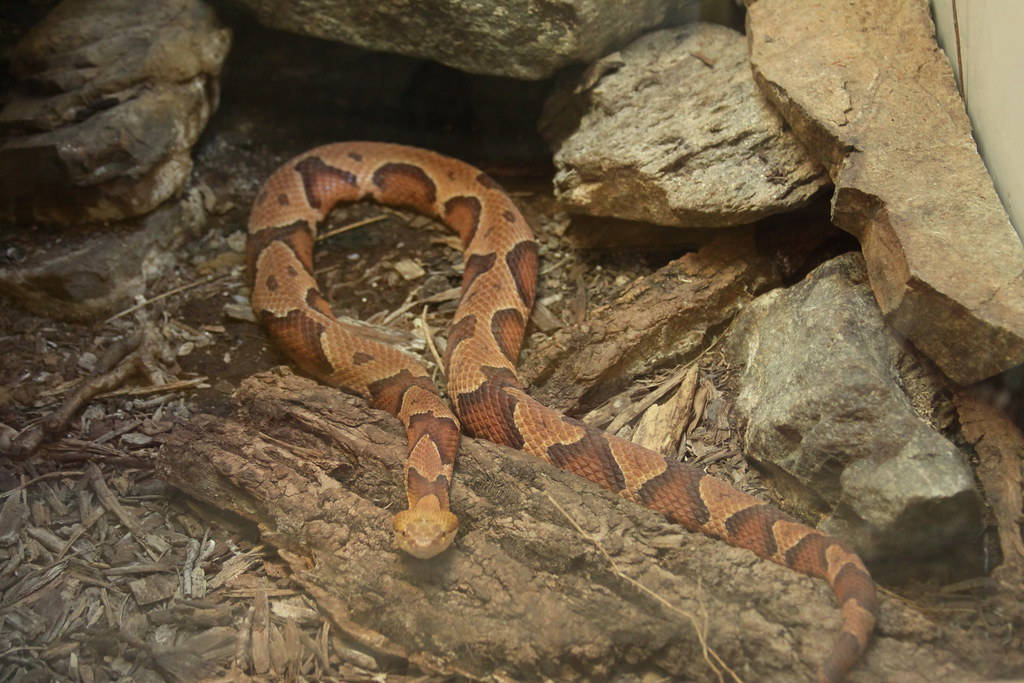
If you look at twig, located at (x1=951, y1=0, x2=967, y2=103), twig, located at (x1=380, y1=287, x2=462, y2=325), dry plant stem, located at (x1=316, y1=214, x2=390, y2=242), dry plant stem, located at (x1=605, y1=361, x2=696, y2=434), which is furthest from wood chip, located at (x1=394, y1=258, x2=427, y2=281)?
twig, located at (x1=951, y1=0, x2=967, y2=103)

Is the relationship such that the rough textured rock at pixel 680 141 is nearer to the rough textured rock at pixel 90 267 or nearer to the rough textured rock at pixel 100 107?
the rough textured rock at pixel 100 107

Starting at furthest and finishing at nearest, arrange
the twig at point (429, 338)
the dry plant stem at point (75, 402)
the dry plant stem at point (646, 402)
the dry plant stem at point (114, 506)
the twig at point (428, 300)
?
the twig at point (428, 300) < the twig at point (429, 338) < the dry plant stem at point (646, 402) < the dry plant stem at point (75, 402) < the dry plant stem at point (114, 506)

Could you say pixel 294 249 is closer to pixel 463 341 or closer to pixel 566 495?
pixel 463 341

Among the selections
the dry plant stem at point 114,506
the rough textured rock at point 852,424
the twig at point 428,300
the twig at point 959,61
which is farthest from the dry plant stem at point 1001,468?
the dry plant stem at point 114,506

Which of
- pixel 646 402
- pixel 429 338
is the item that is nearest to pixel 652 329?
pixel 646 402

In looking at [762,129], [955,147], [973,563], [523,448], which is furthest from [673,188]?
[973,563]

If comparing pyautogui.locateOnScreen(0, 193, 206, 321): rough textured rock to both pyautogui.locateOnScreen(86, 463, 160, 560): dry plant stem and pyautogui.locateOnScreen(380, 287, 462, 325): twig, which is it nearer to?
pyautogui.locateOnScreen(86, 463, 160, 560): dry plant stem
